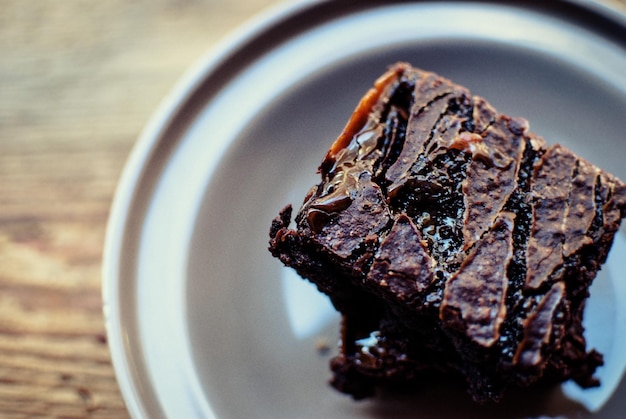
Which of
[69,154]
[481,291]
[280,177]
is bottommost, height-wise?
[481,291]

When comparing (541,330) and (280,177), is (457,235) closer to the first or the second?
(541,330)

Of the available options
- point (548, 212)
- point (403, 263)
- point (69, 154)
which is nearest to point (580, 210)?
point (548, 212)

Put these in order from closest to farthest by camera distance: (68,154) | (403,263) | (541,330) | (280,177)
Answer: (541,330)
(403,263)
(280,177)
(68,154)

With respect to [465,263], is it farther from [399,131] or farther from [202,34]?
[202,34]

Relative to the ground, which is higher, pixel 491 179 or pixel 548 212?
pixel 491 179

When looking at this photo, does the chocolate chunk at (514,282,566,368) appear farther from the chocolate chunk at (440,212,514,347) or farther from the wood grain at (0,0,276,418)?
the wood grain at (0,0,276,418)

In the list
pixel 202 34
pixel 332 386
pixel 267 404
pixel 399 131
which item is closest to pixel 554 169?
pixel 399 131

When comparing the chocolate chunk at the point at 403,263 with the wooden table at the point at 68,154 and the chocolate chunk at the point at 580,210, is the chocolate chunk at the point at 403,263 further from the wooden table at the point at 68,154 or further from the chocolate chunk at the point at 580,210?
the wooden table at the point at 68,154

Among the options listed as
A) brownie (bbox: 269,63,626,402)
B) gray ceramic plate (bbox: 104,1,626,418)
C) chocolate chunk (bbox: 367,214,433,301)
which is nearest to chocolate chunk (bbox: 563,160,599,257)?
brownie (bbox: 269,63,626,402)
